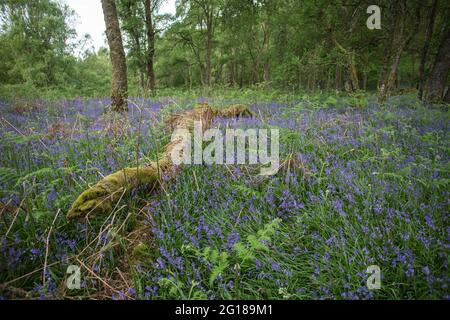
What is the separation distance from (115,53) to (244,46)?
34.7m

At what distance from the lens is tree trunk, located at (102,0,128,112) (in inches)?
249

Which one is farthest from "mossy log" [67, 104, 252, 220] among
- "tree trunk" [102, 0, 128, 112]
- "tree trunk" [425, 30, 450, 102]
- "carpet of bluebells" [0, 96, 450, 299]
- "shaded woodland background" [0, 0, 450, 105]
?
"tree trunk" [425, 30, 450, 102]

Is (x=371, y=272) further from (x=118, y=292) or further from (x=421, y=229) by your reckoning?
(x=118, y=292)

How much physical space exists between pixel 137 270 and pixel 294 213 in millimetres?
1479

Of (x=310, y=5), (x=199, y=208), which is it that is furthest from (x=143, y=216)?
(x=310, y=5)

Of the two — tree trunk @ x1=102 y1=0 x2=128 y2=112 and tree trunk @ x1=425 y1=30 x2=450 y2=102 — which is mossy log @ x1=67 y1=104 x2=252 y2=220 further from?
tree trunk @ x1=425 y1=30 x2=450 y2=102

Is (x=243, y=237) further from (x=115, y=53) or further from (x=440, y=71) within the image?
(x=440, y=71)

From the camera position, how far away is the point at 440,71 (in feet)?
26.4

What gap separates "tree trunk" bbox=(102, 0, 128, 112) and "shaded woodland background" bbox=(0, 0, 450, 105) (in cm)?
2

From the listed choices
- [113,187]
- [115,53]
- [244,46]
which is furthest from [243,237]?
[244,46]

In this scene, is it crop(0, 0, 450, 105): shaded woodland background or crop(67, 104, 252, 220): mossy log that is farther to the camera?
crop(0, 0, 450, 105): shaded woodland background

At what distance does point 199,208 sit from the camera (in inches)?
105

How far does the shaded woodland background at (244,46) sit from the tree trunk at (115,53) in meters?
0.02

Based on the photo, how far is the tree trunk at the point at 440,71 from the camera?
797 centimetres
